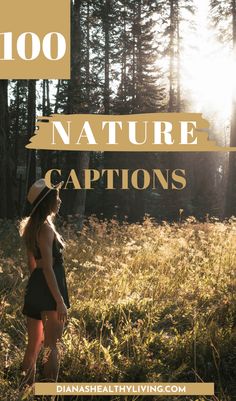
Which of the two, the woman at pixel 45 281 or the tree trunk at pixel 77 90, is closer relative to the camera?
the woman at pixel 45 281

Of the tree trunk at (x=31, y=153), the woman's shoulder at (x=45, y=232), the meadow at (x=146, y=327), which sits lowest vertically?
the meadow at (x=146, y=327)

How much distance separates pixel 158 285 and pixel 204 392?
242 cm

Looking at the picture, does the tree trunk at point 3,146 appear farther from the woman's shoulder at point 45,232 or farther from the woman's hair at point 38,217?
the woman's shoulder at point 45,232

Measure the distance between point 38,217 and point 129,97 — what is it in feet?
79.6

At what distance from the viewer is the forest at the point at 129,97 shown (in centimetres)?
1431

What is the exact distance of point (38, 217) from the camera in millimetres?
4082

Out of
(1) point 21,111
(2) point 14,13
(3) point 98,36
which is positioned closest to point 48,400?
(2) point 14,13

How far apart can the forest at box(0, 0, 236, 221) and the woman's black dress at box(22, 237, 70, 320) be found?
947 centimetres

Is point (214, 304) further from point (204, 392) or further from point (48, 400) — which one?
point (48, 400)

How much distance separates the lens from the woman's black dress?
13.3 feet

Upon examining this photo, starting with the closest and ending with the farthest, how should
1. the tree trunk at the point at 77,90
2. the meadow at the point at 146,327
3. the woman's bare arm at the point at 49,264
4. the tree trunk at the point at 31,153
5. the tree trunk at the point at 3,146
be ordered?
the woman's bare arm at the point at 49,264
the meadow at the point at 146,327
the tree trunk at the point at 77,90
the tree trunk at the point at 3,146
the tree trunk at the point at 31,153

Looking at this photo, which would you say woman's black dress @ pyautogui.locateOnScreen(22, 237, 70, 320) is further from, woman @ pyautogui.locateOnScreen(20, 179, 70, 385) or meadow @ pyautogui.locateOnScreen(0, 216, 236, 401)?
meadow @ pyautogui.locateOnScreen(0, 216, 236, 401)

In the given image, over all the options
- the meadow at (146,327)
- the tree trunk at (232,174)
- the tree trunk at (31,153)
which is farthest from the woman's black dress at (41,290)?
the tree trunk at (31,153)

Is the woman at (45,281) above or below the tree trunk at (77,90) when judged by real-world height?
below
